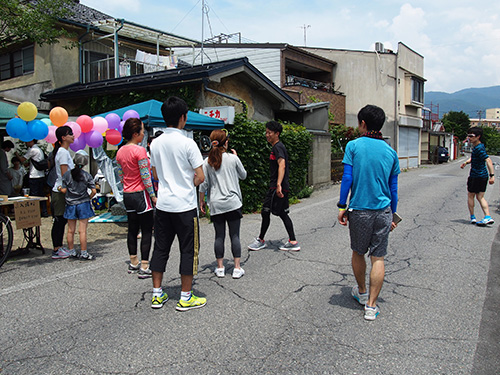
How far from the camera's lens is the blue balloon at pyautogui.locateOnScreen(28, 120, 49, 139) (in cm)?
568

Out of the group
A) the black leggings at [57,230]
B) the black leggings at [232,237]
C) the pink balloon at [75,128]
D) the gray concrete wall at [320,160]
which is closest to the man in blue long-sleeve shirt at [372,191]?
the black leggings at [232,237]

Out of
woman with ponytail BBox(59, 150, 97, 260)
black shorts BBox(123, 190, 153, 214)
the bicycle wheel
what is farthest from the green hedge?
the bicycle wheel

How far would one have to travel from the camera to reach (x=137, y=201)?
476 centimetres

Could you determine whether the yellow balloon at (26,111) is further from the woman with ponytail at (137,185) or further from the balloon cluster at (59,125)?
the woman with ponytail at (137,185)

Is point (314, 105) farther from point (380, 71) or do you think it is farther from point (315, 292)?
point (315, 292)

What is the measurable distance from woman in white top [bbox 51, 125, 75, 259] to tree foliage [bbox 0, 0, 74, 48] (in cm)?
275

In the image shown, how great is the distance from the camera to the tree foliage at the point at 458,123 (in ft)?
210

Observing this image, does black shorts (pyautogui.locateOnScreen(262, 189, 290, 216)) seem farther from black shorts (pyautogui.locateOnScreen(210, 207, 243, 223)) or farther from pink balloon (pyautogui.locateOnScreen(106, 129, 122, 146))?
pink balloon (pyautogui.locateOnScreen(106, 129, 122, 146))

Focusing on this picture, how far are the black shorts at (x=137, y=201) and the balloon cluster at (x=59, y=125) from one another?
1910mm

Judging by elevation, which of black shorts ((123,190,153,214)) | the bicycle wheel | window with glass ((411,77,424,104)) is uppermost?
window with glass ((411,77,424,104))

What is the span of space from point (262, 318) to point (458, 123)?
7628 centimetres

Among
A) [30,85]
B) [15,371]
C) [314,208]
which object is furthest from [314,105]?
[15,371]

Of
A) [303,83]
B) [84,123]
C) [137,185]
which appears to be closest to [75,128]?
[84,123]

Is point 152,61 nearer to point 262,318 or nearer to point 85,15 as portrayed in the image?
point 85,15
